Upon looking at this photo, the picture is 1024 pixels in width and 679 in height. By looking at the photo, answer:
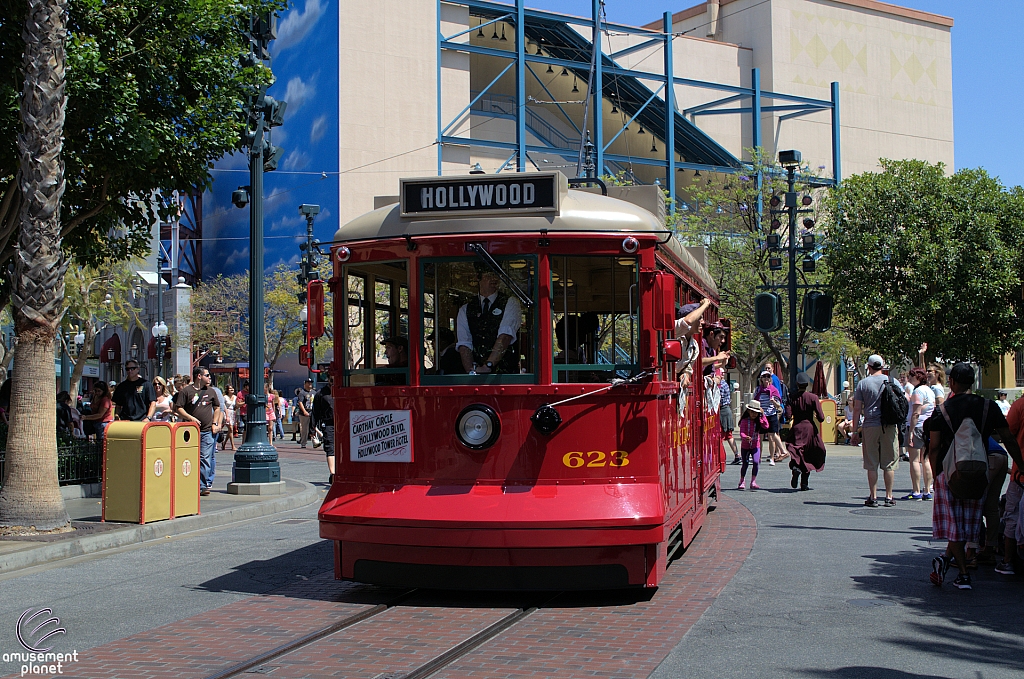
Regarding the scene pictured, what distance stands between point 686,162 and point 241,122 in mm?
47373

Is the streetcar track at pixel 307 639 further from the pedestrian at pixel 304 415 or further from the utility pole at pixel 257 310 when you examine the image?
the pedestrian at pixel 304 415

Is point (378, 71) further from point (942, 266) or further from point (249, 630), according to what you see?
point (249, 630)

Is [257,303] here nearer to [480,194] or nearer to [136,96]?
[136,96]

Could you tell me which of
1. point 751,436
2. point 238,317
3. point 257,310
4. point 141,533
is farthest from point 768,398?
point 238,317

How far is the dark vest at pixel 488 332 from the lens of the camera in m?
7.77

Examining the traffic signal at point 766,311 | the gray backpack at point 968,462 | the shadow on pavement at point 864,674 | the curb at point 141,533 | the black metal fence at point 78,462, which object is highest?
the traffic signal at point 766,311

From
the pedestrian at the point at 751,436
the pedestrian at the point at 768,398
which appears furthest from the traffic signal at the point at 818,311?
the pedestrian at the point at 751,436

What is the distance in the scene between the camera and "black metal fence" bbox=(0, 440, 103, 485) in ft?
49.9

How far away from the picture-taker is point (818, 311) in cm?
1764

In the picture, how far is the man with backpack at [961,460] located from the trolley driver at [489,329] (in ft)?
11.3

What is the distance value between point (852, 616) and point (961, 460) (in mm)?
1676

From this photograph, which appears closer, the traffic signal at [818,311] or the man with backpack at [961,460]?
the man with backpack at [961,460]

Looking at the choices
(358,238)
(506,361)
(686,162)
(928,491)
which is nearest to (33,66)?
(358,238)

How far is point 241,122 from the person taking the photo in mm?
15844
